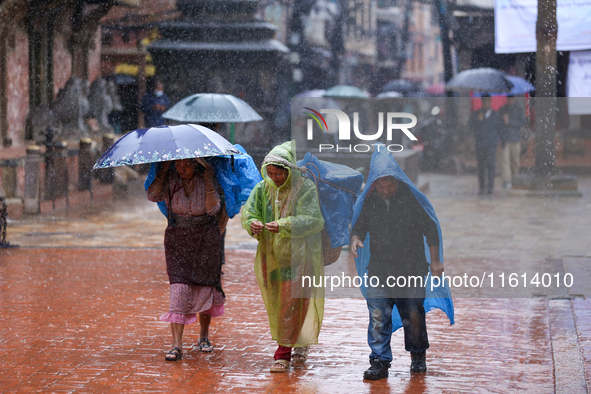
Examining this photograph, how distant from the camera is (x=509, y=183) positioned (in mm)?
6562

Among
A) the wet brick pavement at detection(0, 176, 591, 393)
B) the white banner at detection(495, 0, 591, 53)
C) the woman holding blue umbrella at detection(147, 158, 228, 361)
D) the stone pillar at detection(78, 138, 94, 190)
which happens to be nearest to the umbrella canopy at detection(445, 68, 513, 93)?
the white banner at detection(495, 0, 591, 53)

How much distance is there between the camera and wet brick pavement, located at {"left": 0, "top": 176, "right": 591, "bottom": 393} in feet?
17.0

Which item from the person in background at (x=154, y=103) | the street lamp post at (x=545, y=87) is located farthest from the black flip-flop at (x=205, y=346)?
the person in background at (x=154, y=103)

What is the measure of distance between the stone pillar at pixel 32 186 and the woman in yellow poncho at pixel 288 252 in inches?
344

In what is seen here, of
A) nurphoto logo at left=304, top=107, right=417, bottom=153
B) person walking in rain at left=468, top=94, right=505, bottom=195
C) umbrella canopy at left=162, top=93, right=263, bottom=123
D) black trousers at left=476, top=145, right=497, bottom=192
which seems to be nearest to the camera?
nurphoto logo at left=304, top=107, right=417, bottom=153

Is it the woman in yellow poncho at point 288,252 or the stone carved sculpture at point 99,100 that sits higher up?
the stone carved sculpture at point 99,100

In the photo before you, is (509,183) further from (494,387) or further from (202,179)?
(202,179)

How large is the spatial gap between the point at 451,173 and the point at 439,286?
3.61 feet

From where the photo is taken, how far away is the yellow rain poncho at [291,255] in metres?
5.35

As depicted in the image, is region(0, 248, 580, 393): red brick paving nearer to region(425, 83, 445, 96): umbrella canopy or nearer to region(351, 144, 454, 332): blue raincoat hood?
region(351, 144, 454, 332): blue raincoat hood

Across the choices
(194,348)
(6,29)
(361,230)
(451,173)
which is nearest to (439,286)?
(361,230)

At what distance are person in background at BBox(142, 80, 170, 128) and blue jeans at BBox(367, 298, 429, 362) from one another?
11905mm

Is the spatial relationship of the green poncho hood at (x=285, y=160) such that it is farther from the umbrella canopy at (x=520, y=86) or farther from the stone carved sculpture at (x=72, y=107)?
the stone carved sculpture at (x=72, y=107)

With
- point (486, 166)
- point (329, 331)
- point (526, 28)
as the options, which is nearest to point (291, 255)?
point (329, 331)
